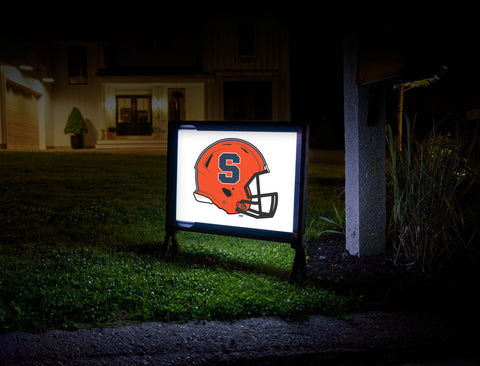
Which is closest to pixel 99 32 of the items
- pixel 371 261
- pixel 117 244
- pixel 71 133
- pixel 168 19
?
pixel 168 19

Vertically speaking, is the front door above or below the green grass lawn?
above

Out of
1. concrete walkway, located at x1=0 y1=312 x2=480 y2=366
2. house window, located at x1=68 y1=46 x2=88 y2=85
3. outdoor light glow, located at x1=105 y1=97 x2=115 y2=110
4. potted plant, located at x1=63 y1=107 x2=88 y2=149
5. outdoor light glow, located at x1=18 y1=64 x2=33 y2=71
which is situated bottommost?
concrete walkway, located at x1=0 y1=312 x2=480 y2=366

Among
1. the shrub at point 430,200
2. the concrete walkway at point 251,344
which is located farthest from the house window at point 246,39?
the concrete walkway at point 251,344

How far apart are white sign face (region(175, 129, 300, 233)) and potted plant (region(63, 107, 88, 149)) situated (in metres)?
19.1

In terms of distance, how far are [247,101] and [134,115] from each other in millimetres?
6396

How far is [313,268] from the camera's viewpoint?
3.95m

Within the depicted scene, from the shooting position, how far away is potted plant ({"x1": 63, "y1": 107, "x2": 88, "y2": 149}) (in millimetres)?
21359

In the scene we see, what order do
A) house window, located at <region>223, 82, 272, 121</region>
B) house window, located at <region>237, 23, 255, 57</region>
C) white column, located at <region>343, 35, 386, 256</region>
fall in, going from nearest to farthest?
white column, located at <region>343, 35, 386, 256</region> < house window, located at <region>237, 23, 255, 57</region> < house window, located at <region>223, 82, 272, 121</region>

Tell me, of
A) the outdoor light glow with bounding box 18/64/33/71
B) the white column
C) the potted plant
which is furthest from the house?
the white column

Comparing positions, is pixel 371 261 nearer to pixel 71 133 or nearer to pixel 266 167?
pixel 266 167

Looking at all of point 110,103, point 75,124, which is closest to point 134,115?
point 110,103

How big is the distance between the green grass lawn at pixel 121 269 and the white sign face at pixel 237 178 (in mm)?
456

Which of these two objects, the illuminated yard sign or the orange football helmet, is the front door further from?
the orange football helmet

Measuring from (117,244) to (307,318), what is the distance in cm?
256
